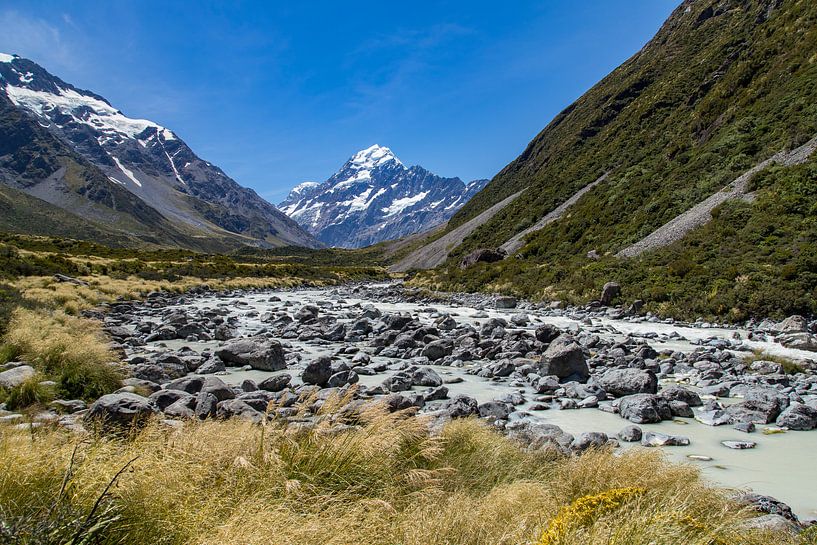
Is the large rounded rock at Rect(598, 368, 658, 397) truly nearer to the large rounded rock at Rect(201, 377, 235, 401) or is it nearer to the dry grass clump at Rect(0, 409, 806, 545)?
the dry grass clump at Rect(0, 409, 806, 545)

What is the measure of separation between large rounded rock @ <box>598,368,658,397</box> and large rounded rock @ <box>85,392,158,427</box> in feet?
32.4

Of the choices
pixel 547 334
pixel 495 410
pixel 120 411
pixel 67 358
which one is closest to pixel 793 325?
pixel 547 334

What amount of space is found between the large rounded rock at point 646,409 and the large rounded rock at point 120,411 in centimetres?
884

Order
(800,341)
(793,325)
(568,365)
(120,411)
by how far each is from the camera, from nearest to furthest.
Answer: (120,411) → (568,365) → (800,341) → (793,325)

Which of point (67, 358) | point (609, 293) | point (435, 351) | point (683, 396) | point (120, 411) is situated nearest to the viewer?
point (120, 411)

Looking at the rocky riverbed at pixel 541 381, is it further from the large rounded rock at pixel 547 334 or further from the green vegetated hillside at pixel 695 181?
the green vegetated hillside at pixel 695 181

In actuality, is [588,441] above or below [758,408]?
below

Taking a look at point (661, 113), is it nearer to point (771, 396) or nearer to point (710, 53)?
point (710, 53)

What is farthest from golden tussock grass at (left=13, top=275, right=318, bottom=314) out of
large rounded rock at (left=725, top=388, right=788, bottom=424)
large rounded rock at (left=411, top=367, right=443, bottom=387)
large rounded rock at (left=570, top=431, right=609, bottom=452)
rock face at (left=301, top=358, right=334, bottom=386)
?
large rounded rock at (left=725, top=388, right=788, bottom=424)

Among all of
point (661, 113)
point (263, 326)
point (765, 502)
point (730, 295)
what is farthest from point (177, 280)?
point (661, 113)

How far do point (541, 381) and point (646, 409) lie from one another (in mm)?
2973

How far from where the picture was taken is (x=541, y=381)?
1134 centimetres

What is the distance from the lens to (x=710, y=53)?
54219mm

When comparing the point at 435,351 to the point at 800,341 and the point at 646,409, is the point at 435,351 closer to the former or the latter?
the point at 646,409
